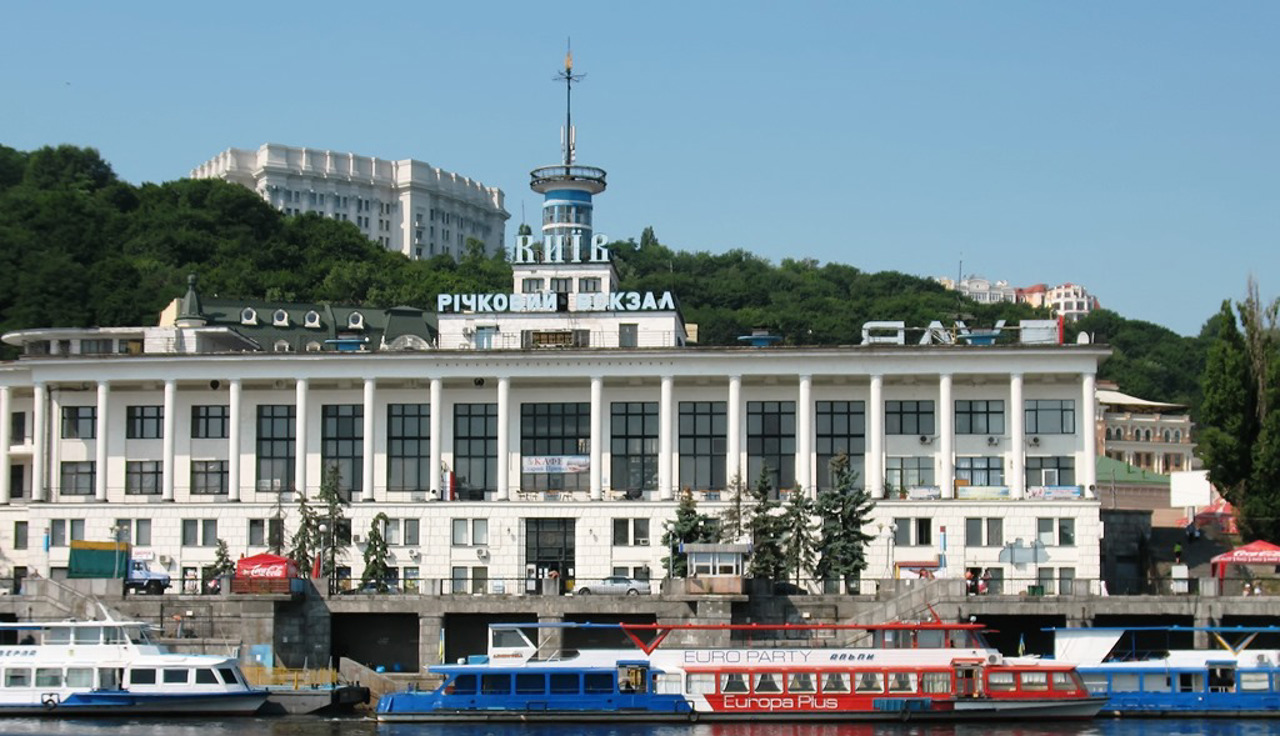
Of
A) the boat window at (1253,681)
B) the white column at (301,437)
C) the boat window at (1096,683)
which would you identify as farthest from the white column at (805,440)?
the boat window at (1253,681)

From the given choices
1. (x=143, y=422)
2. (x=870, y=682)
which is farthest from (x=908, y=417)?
(x=143, y=422)

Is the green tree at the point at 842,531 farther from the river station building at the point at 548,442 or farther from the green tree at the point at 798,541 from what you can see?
the river station building at the point at 548,442

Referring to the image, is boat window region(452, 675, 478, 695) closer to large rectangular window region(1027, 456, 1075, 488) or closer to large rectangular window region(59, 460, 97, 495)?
large rectangular window region(1027, 456, 1075, 488)

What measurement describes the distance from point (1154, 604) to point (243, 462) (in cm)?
4712

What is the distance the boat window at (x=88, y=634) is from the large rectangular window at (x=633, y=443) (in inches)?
1256

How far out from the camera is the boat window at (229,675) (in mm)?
66875

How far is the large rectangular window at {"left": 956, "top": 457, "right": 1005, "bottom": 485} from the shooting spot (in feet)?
301

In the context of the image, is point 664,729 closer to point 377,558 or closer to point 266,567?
point 266,567

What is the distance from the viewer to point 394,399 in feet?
313

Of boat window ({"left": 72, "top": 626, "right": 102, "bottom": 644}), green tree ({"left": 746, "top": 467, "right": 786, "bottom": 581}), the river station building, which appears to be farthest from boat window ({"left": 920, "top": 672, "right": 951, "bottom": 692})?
boat window ({"left": 72, "top": 626, "right": 102, "bottom": 644})

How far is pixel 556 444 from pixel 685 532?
41.0 ft

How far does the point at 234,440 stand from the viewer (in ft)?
307

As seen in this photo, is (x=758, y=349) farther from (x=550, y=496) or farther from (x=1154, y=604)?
(x=1154, y=604)

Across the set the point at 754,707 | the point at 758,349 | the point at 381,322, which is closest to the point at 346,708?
the point at 754,707
